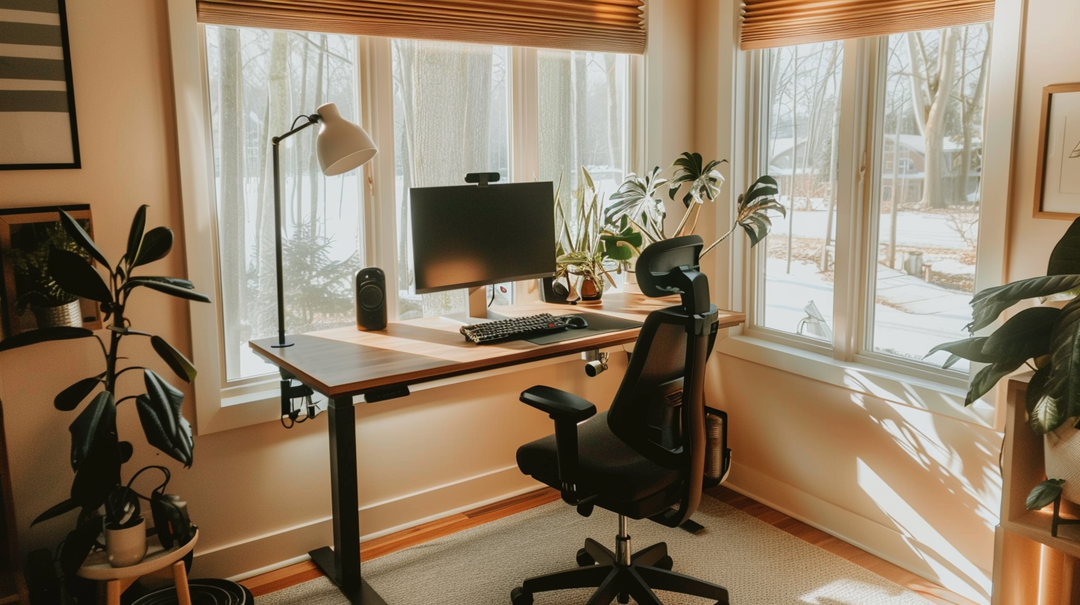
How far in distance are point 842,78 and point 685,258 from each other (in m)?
1.21

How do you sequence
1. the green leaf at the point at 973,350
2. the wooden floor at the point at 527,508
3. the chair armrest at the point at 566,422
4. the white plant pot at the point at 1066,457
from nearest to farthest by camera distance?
1. the white plant pot at the point at 1066,457
2. the green leaf at the point at 973,350
3. the chair armrest at the point at 566,422
4. the wooden floor at the point at 527,508

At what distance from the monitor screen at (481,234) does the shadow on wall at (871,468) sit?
3.36 ft

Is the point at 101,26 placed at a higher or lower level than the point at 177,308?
higher

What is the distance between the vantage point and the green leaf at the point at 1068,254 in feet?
6.26

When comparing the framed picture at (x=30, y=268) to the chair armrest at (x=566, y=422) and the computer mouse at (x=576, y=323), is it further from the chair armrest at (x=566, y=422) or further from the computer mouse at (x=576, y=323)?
the computer mouse at (x=576, y=323)

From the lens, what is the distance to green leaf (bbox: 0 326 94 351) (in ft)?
6.44

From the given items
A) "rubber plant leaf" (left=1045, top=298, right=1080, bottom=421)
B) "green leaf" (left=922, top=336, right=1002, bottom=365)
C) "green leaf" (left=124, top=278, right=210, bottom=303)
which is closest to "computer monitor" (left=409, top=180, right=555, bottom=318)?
"green leaf" (left=124, top=278, right=210, bottom=303)

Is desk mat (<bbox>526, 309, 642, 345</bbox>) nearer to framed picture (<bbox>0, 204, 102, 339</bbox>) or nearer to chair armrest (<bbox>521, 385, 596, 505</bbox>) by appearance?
chair armrest (<bbox>521, 385, 596, 505</bbox>)

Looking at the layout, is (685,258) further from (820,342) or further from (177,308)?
(177,308)

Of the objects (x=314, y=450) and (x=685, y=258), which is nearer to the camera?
(x=685, y=258)

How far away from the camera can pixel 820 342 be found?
10.3ft

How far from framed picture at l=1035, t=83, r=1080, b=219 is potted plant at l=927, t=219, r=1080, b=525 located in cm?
33

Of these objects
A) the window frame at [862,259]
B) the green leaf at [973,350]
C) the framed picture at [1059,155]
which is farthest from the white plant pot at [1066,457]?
the framed picture at [1059,155]

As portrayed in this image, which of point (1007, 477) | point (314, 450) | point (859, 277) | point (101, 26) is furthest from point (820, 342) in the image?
point (101, 26)
